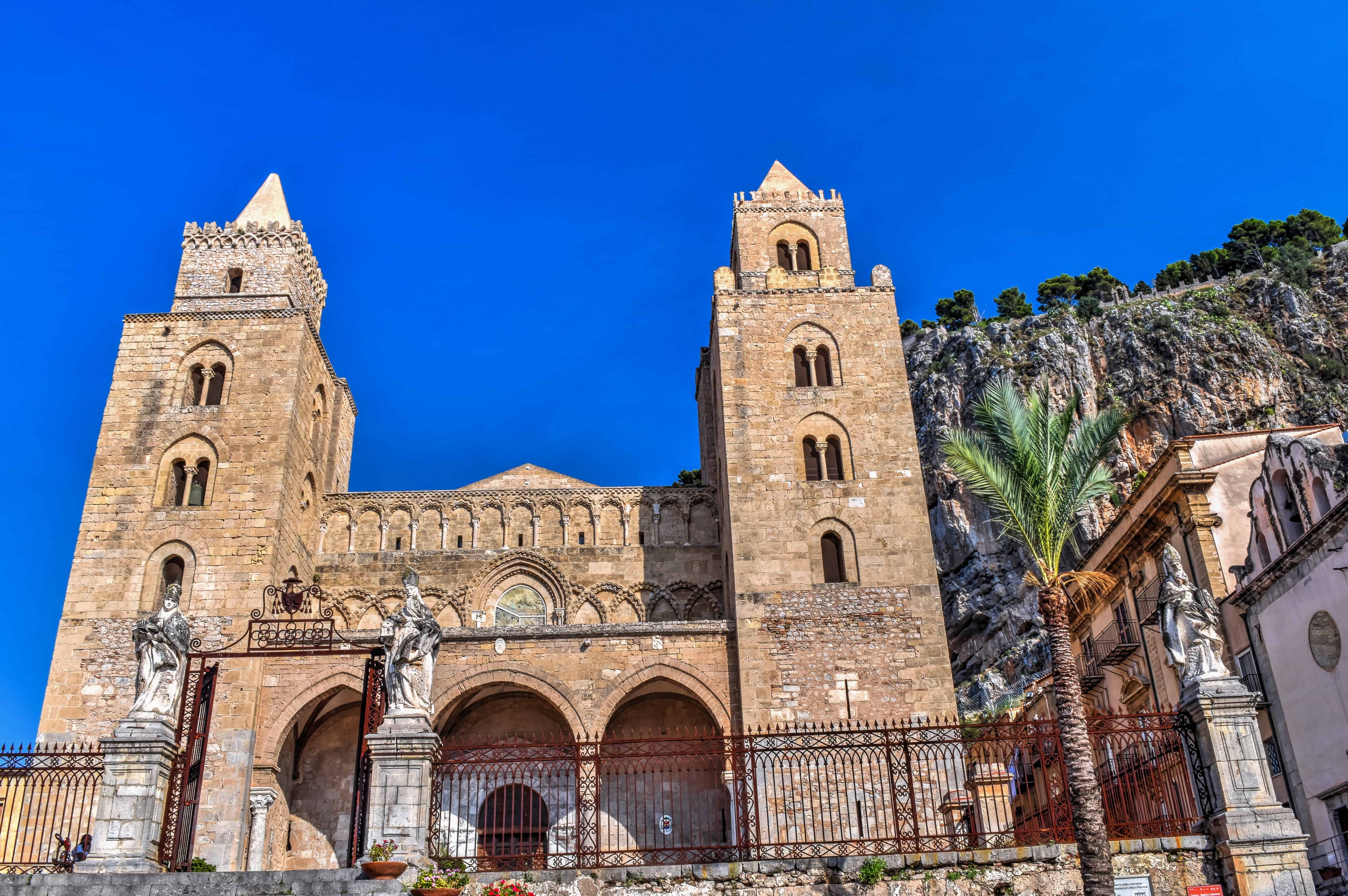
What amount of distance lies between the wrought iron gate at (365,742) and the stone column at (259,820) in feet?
25.6

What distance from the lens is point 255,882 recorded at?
11.1 meters

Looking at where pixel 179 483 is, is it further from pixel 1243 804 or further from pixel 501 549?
pixel 1243 804

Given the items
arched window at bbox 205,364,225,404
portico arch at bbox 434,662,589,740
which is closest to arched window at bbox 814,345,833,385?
portico arch at bbox 434,662,589,740

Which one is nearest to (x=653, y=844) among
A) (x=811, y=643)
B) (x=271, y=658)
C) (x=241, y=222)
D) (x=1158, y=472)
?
(x=811, y=643)

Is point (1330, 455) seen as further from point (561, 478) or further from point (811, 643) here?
point (561, 478)

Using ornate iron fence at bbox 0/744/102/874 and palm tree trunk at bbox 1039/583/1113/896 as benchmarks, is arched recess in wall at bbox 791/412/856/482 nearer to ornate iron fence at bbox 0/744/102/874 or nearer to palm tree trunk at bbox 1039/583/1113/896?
palm tree trunk at bbox 1039/583/1113/896

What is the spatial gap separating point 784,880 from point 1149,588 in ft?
47.1

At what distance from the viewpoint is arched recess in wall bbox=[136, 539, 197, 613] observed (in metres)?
23.9

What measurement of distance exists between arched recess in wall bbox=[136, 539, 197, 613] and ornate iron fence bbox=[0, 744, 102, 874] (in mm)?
3218

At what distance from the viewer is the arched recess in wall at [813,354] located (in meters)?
27.3

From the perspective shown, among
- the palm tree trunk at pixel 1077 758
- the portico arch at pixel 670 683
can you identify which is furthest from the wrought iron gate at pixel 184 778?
the palm tree trunk at pixel 1077 758

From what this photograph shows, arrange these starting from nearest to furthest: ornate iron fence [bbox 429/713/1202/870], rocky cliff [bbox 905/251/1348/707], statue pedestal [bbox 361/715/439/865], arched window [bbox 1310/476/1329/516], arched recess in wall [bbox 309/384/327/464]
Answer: statue pedestal [bbox 361/715/439/865] → ornate iron fence [bbox 429/713/1202/870] → arched window [bbox 1310/476/1329/516] → arched recess in wall [bbox 309/384/327/464] → rocky cliff [bbox 905/251/1348/707]

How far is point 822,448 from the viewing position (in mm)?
26094

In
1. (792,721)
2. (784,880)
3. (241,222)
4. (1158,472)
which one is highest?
(241,222)
